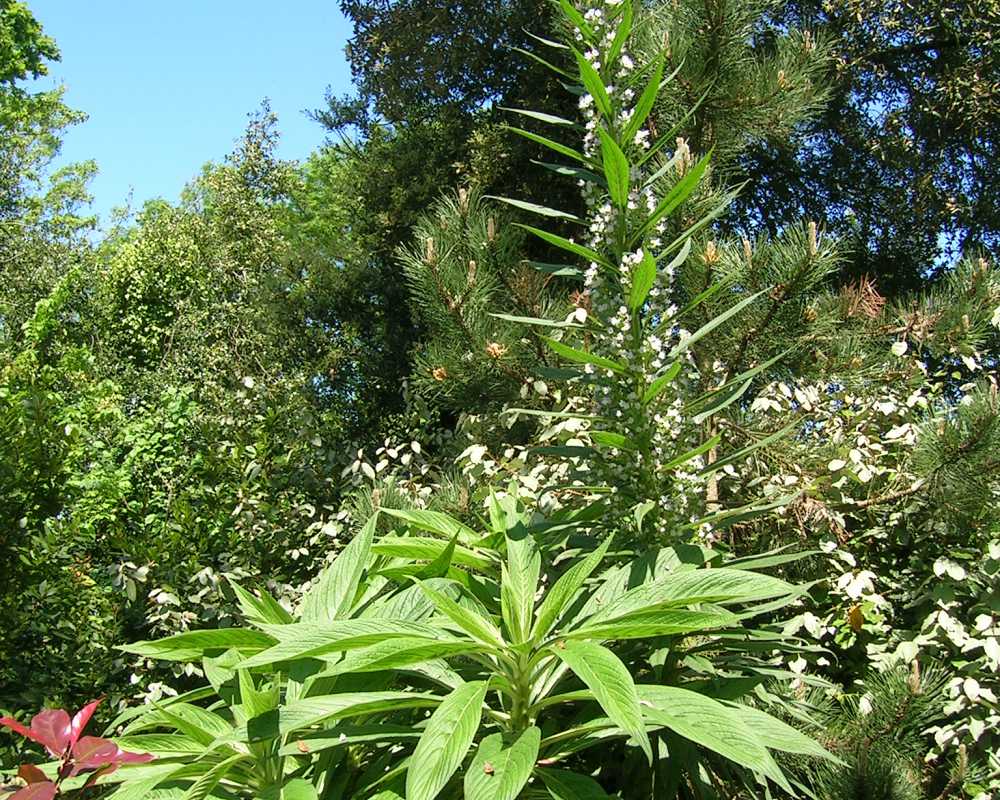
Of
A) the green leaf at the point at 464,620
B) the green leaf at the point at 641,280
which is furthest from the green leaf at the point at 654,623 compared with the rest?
the green leaf at the point at 641,280

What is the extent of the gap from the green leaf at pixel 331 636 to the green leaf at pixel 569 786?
0.97 feet

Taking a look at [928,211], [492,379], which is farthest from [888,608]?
[928,211]

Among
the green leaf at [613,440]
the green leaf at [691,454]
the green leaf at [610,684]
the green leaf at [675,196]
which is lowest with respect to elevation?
the green leaf at [610,684]

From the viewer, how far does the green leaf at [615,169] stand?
1.65 m

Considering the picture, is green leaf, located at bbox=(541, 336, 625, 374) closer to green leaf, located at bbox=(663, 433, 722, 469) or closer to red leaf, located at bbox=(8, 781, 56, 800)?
green leaf, located at bbox=(663, 433, 722, 469)

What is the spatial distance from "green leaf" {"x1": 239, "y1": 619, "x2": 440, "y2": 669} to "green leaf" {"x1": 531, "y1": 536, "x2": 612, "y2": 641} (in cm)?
19

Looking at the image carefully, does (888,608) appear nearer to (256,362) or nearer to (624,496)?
(624,496)

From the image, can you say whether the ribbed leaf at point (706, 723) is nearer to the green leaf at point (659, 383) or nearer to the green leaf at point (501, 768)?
the green leaf at point (501, 768)

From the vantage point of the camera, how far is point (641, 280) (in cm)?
171

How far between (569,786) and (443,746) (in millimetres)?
269

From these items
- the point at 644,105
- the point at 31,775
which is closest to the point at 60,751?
the point at 31,775

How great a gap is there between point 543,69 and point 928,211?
7.86 feet

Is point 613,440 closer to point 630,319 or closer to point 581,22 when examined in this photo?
point 630,319

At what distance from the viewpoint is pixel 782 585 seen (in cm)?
148
